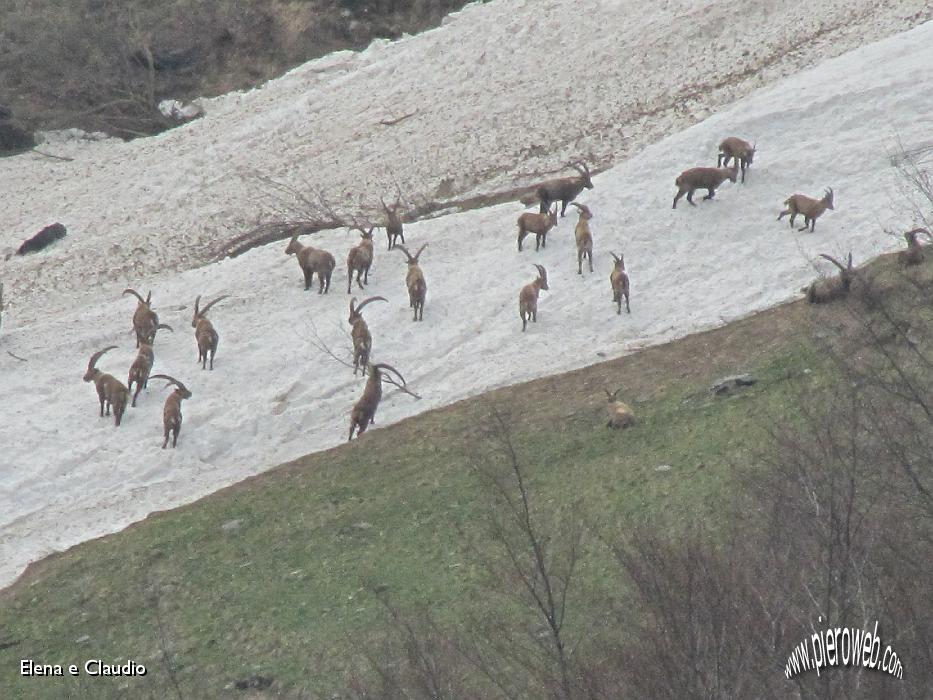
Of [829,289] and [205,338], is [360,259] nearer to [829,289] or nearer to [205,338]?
[205,338]

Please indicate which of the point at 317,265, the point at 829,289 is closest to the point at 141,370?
the point at 317,265

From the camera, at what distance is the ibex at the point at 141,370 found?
95.0 ft

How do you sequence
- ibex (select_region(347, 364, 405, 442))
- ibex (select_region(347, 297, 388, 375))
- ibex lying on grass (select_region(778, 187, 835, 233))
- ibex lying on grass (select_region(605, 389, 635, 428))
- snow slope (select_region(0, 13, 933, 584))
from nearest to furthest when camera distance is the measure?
ibex lying on grass (select_region(605, 389, 635, 428)) < ibex (select_region(347, 364, 405, 442)) < snow slope (select_region(0, 13, 933, 584)) < ibex (select_region(347, 297, 388, 375)) < ibex lying on grass (select_region(778, 187, 835, 233))

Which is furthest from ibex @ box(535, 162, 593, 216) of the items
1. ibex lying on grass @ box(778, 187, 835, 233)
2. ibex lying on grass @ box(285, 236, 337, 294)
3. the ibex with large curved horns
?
the ibex with large curved horns

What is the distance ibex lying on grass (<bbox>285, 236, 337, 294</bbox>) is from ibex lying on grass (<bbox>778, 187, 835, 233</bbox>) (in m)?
10.1

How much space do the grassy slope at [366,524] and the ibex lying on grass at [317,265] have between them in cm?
641

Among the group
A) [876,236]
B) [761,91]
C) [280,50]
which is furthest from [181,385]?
[280,50]

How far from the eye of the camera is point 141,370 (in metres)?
29.0

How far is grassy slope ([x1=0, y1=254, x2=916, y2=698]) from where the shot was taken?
20344 millimetres

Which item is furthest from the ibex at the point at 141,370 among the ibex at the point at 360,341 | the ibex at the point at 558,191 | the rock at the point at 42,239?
the rock at the point at 42,239

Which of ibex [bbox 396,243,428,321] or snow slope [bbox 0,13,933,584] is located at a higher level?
ibex [bbox 396,243,428,321]

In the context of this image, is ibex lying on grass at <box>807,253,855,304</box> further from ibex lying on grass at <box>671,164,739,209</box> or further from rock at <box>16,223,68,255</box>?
rock at <box>16,223,68,255</box>

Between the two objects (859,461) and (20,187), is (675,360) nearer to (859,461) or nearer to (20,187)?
(859,461)

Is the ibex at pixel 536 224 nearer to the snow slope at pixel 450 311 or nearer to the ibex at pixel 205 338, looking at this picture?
the snow slope at pixel 450 311
